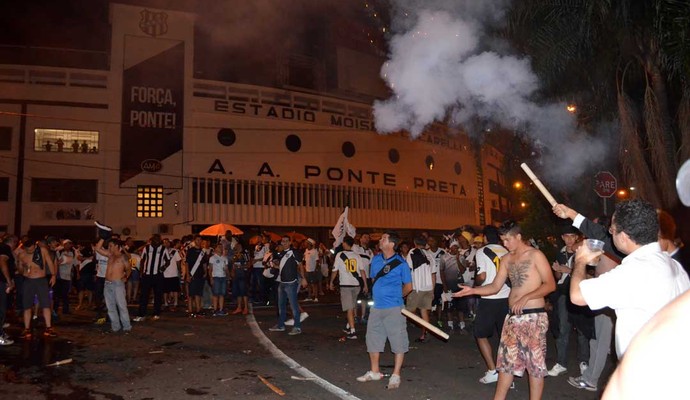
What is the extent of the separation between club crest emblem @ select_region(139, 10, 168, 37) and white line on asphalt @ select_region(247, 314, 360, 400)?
2487 centimetres

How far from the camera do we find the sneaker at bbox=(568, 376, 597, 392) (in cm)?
616

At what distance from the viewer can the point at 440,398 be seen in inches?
230

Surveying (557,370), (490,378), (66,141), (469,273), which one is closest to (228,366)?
(490,378)

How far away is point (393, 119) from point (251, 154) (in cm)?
2291

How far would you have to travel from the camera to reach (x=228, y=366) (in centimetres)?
737

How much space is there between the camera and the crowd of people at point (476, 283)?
3.17m

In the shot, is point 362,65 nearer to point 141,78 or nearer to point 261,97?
point 261,97

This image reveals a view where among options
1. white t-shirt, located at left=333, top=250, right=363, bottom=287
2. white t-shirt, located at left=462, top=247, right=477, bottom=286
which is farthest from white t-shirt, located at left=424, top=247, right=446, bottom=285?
white t-shirt, located at left=333, top=250, right=363, bottom=287

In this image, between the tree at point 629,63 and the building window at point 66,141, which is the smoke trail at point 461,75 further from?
the building window at point 66,141

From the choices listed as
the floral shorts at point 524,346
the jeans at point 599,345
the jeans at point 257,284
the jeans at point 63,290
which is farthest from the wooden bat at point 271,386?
the jeans at point 63,290

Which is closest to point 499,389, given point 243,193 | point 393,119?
point 393,119

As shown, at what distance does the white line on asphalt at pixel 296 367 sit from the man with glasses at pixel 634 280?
3364mm

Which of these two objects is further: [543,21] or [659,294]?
[543,21]

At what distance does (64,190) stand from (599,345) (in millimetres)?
29336
